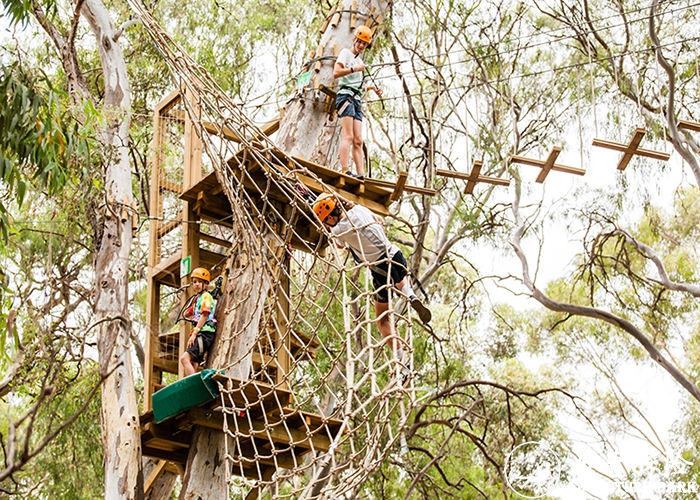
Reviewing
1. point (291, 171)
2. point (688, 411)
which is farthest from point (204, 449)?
point (688, 411)

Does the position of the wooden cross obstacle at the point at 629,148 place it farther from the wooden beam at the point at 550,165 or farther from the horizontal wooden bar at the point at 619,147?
the wooden beam at the point at 550,165

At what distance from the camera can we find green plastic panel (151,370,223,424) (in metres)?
4.72

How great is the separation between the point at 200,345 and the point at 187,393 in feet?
1.62

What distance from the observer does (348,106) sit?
5.56 meters

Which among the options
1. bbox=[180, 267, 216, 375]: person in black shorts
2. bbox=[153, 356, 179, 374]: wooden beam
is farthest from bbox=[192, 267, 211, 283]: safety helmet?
bbox=[153, 356, 179, 374]: wooden beam

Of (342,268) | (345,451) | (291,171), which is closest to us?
(342,268)

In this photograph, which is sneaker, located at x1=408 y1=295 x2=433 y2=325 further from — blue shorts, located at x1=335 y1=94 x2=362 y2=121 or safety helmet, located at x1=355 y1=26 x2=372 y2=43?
safety helmet, located at x1=355 y1=26 x2=372 y2=43

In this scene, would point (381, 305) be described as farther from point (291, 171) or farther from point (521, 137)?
point (521, 137)

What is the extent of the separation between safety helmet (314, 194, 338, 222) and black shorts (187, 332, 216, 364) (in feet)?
3.72

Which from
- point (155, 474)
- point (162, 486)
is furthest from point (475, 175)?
point (162, 486)

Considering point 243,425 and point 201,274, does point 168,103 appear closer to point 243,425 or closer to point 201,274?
point 201,274

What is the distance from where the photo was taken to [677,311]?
1101 cm

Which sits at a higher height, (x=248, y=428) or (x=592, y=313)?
(x=592, y=313)

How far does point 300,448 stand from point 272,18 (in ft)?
16.9
